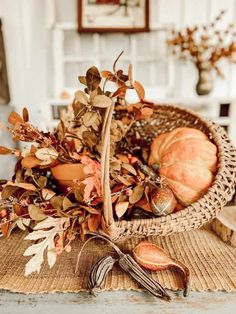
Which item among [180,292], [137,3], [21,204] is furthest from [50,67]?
[180,292]

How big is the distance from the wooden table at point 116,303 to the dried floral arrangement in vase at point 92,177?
77 millimetres

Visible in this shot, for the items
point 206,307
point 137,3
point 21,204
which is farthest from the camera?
point 137,3

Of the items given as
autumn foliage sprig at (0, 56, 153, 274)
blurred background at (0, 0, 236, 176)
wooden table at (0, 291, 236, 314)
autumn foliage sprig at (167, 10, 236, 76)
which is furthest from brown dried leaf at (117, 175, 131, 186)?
autumn foliage sprig at (167, 10, 236, 76)

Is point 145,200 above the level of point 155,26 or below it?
below

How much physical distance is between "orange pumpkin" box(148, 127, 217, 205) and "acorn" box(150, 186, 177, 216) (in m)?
0.04

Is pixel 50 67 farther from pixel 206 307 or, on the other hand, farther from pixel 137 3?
pixel 206 307

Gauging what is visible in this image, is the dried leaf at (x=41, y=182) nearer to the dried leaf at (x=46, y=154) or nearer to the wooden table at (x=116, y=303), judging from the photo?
the dried leaf at (x=46, y=154)

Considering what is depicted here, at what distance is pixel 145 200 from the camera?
0.73 metres

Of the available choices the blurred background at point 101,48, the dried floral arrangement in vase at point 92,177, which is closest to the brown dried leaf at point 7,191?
the dried floral arrangement in vase at point 92,177

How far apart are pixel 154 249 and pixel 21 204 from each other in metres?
0.28

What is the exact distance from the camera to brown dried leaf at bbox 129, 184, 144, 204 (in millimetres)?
694

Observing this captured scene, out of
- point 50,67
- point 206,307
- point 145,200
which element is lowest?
point 206,307

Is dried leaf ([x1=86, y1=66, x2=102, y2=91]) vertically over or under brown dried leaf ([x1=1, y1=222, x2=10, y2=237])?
over

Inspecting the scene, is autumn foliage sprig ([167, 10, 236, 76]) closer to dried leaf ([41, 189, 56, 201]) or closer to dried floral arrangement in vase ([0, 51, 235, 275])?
dried floral arrangement in vase ([0, 51, 235, 275])
